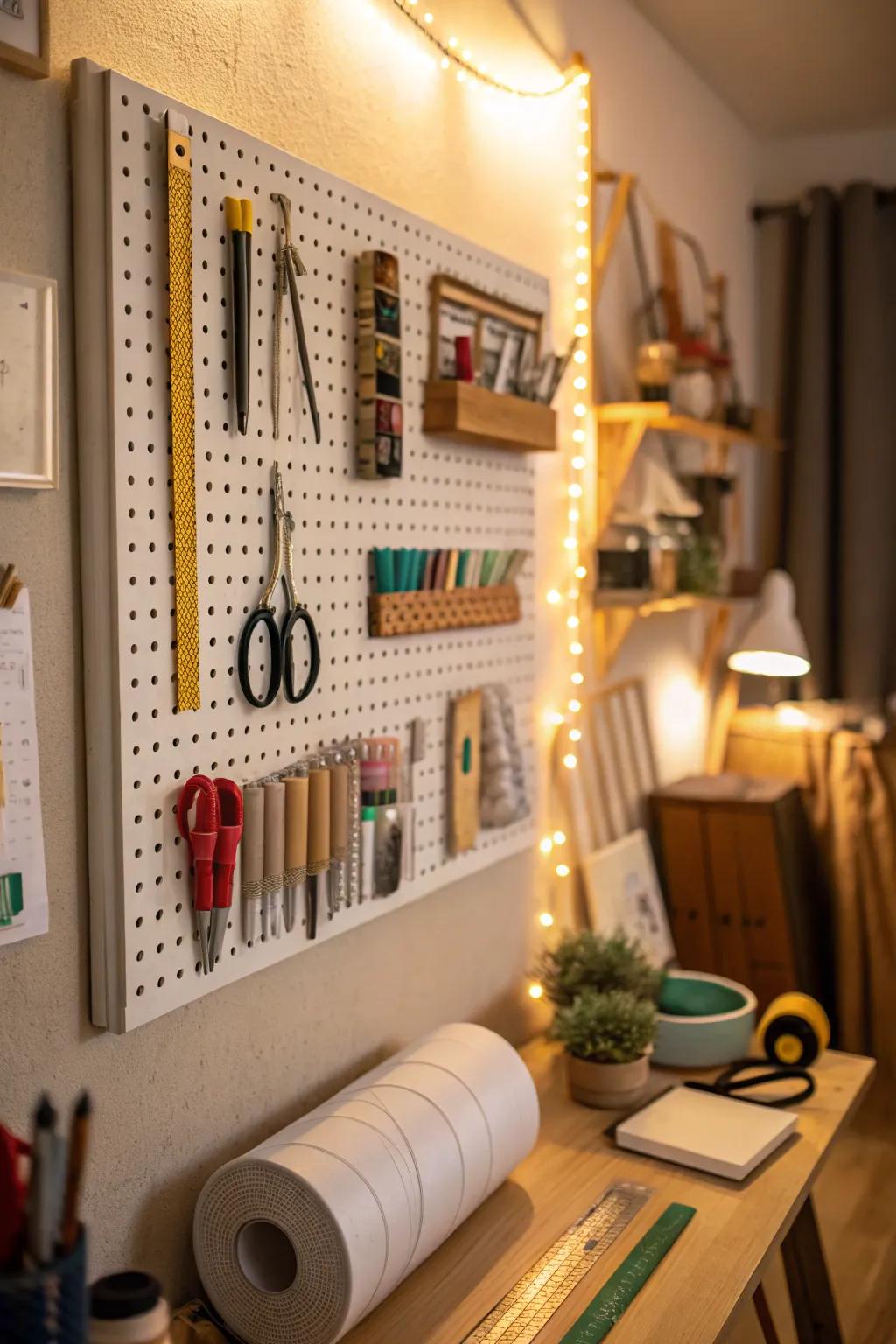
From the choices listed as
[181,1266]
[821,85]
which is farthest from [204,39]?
[821,85]

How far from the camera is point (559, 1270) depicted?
4.24 feet

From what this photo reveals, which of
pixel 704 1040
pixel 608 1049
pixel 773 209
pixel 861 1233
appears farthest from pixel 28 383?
pixel 773 209

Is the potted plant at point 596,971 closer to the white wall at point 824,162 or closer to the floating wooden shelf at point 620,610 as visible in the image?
the floating wooden shelf at point 620,610

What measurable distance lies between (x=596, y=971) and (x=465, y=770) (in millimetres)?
393

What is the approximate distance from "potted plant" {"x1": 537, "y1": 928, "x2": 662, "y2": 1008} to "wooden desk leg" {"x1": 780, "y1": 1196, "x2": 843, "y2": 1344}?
39 cm

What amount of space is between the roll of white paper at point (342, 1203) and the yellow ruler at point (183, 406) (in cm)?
46

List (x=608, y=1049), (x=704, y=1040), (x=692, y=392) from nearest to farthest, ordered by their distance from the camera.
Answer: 1. (x=608, y=1049)
2. (x=704, y=1040)
3. (x=692, y=392)

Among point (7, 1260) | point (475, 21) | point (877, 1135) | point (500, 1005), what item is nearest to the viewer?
point (7, 1260)

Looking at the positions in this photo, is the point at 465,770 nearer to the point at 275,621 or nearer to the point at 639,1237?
the point at 275,621

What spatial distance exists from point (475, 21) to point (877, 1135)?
224cm

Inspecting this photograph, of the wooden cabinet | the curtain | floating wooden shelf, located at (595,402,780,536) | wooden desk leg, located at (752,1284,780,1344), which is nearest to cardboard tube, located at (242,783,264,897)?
wooden desk leg, located at (752,1284,780,1344)

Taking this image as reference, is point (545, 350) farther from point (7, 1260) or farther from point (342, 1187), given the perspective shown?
point (7, 1260)

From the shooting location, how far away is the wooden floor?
193cm

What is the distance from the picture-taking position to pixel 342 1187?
115 centimetres
